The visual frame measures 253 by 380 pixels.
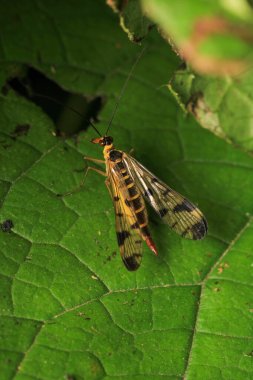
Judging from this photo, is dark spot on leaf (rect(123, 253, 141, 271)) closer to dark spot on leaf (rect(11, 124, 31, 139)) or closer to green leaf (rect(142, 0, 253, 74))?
dark spot on leaf (rect(11, 124, 31, 139))

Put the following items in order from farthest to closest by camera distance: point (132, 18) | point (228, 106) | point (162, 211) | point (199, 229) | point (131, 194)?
point (131, 194), point (162, 211), point (199, 229), point (132, 18), point (228, 106)

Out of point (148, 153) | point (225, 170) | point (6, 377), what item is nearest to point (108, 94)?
point (148, 153)

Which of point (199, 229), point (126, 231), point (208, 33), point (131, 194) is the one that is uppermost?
point (208, 33)

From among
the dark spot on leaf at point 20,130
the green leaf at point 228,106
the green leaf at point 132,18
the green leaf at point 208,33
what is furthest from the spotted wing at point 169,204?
the green leaf at point 208,33

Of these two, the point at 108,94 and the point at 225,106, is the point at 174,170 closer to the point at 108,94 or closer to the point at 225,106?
the point at 108,94

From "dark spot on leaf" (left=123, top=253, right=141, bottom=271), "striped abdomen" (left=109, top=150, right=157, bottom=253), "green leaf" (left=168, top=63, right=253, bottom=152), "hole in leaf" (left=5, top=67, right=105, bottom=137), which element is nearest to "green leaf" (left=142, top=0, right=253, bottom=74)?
"green leaf" (left=168, top=63, right=253, bottom=152)

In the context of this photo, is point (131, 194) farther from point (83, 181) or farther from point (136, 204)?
point (83, 181)

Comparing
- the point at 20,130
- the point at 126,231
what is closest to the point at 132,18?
the point at 20,130
